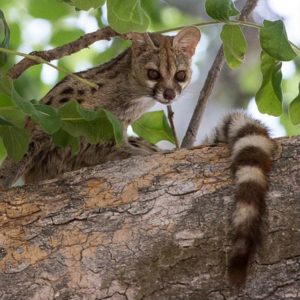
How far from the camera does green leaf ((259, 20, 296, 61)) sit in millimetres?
3148

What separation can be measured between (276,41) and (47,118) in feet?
2.88

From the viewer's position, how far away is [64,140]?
3.39 metres

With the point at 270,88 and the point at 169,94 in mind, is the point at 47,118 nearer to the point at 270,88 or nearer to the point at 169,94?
the point at 270,88

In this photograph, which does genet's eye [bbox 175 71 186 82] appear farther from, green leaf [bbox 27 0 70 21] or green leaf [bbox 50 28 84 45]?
green leaf [bbox 27 0 70 21]

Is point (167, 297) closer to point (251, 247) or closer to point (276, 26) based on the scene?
point (251, 247)

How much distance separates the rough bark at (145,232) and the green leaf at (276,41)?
0.36 m

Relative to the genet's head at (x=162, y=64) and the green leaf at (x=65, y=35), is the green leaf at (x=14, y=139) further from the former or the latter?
the green leaf at (x=65, y=35)

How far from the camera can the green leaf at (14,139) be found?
10.6 ft

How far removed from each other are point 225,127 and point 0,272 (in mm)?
1144

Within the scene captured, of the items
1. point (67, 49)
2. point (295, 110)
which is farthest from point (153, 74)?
point (295, 110)

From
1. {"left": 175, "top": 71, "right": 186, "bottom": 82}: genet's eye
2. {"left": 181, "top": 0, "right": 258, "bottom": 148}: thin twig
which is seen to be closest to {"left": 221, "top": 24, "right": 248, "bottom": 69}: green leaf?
{"left": 181, "top": 0, "right": 258, "bottom": 148}: thin twig

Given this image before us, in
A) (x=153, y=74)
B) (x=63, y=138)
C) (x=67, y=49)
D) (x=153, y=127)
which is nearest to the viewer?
(x=63, y=138)

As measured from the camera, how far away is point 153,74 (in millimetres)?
4688

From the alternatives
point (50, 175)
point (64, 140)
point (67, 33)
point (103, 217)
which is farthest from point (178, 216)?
point (67, 33)
